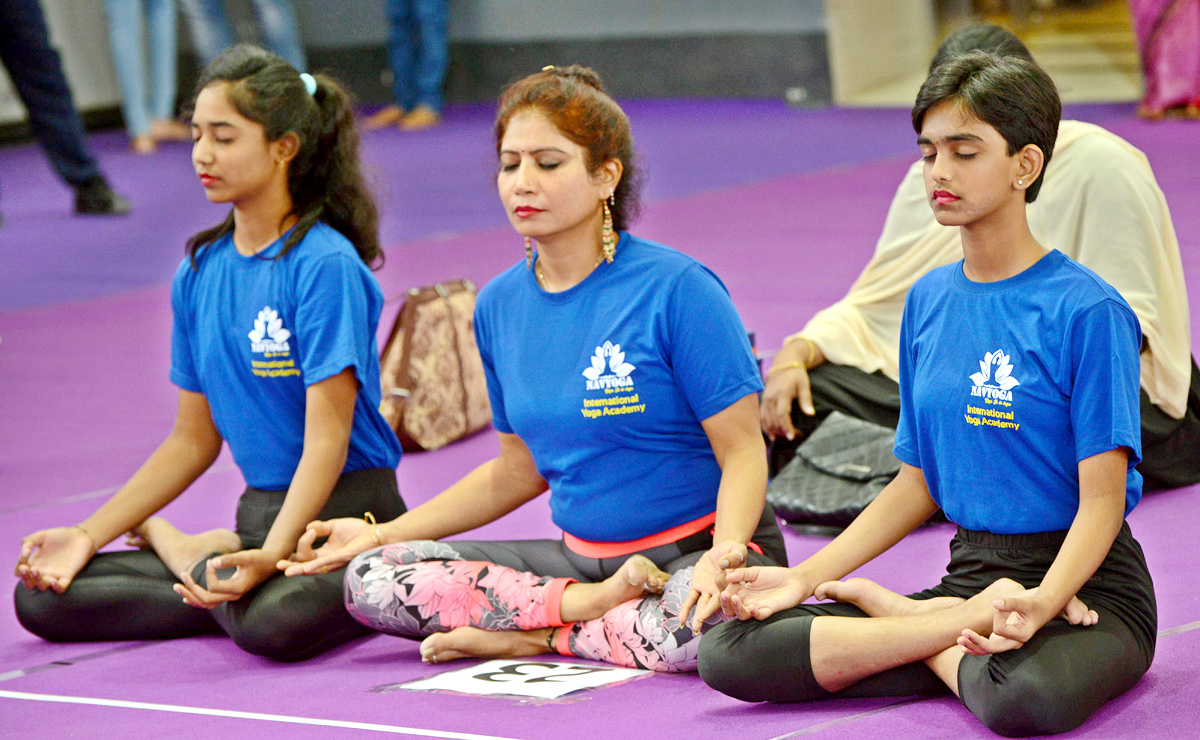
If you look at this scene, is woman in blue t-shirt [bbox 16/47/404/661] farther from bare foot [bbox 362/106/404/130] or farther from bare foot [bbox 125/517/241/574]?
bare foot [bbox 362/106/404/130]

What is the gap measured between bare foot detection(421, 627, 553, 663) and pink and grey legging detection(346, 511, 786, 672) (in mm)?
18

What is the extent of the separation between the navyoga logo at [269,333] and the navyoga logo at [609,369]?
1.95 ft

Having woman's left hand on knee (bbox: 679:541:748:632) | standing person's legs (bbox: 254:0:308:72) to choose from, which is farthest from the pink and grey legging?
standing person's legs (bbox: 254:0:308:72)

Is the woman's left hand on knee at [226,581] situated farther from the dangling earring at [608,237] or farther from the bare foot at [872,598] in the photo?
the bare foot at [872,598]

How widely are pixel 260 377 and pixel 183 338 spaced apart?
21 cm

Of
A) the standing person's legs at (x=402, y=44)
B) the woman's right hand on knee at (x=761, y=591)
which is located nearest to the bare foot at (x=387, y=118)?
the standing person's legs at (x=402, y=44)

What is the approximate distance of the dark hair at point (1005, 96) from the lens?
192 cm

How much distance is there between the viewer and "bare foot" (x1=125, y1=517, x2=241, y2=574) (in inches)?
107

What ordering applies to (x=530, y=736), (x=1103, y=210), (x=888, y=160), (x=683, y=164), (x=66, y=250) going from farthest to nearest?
1. (x=683, y=164)
2. (x=888, y=160)
3. (x=66, y=250)
4. (x=1103, y=210)
5. (x=530, y=736)

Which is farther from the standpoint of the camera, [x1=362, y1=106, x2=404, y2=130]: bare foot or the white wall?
[x1=362, y1=106, x2=404, y2=130]: bare foot

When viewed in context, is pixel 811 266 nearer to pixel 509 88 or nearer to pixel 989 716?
pixel 509 88

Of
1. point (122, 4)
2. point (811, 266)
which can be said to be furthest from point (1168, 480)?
point (122, 4)

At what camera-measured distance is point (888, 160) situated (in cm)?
712

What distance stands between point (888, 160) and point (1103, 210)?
4.35m
